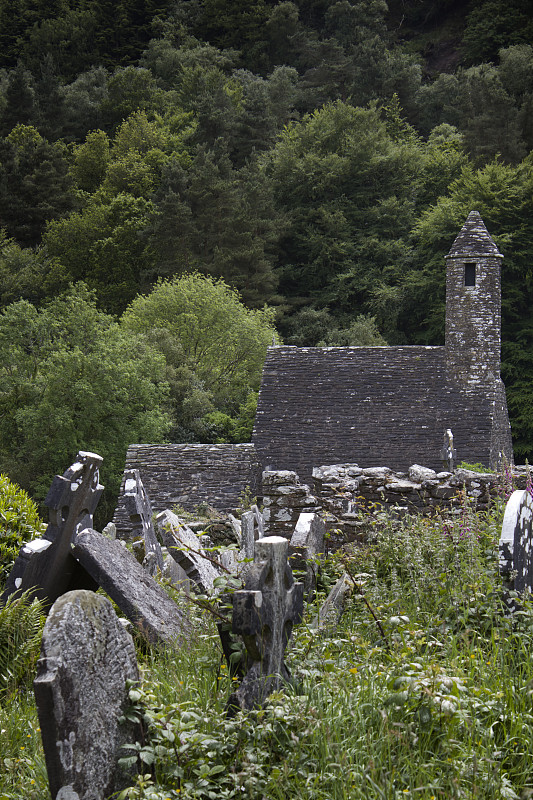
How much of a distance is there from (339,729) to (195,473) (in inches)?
702

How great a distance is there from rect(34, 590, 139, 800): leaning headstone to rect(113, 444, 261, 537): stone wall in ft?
54.5

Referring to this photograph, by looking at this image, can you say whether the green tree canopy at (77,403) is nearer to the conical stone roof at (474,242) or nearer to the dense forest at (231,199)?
the dense forest at (231,199)

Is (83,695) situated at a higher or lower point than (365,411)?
higher

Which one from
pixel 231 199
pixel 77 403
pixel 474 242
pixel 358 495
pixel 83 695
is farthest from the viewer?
pixel 231 199

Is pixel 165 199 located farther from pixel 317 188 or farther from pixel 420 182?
pixel 420 182

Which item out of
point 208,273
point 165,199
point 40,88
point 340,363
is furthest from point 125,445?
point 40,88

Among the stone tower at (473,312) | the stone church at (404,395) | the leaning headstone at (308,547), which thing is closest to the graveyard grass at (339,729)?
the leaning headstone at (308,547)

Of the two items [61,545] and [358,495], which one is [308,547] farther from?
[358,495]

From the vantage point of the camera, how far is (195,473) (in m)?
20.8

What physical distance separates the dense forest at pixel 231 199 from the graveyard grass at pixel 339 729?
80.8ft

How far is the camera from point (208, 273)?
4234 centimetres

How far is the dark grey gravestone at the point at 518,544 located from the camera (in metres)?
4.47

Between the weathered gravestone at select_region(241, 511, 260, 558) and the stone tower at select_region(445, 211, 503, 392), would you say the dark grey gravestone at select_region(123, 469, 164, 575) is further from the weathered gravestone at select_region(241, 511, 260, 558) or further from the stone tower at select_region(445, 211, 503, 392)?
the stone tower at select_region(445, 211, 503, 392)

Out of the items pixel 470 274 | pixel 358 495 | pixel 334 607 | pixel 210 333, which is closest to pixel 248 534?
pixel 358 495
